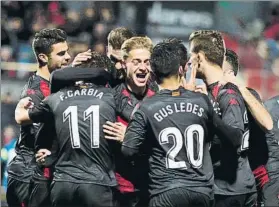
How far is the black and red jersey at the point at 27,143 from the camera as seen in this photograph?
7898 millimetres

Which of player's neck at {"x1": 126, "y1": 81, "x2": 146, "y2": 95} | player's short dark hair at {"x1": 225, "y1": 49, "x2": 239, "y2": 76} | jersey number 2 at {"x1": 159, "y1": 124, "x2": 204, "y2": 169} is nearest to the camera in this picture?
jersey number 2 at {"x1": 159, "y1": 124, "x2": 204, "y2": 169}

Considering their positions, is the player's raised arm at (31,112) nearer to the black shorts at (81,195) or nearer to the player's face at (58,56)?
the player's face at (58,56)

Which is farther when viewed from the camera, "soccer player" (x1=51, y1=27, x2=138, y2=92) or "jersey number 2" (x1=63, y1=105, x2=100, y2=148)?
"soccer player" (x1=51, y1=27, x2=138, y2=92)

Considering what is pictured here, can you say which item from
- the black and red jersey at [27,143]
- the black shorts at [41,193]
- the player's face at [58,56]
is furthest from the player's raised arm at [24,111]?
the black shorts at [41,193]

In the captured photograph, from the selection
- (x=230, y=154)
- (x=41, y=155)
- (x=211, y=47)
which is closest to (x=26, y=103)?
(x=41, y=155)

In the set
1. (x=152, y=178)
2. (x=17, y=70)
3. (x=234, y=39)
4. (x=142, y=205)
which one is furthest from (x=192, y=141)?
(x=234, y=39)

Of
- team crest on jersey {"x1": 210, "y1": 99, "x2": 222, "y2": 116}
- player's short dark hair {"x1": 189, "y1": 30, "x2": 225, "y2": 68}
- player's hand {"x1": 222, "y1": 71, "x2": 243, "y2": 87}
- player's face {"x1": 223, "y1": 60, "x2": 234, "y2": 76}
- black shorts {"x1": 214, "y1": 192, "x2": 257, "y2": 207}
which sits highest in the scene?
player's short dark hair {"x1": 189, "y1": 30, "x2": 225, "y2": 68}

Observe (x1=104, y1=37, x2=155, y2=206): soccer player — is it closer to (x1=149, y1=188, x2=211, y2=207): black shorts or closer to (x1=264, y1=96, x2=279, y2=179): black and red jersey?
(x1=149, y1=188, x2=211, y2=207): black shorts

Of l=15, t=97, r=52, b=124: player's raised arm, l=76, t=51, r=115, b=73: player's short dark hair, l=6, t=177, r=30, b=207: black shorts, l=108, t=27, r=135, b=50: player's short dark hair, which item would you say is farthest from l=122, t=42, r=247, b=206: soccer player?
l=6, t=177, r=30, b=207: black shorts

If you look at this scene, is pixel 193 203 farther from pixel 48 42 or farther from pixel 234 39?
pixel 234 39

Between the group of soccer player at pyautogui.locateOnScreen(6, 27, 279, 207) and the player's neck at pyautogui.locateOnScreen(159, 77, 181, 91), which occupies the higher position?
the player's neck at pyautogui.locateOnScreen(159, 77, 181, 91)

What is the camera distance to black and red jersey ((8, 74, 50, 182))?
7.90 meters

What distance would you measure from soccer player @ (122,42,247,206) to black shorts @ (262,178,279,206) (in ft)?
3.91

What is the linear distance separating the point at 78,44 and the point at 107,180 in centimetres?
1018
